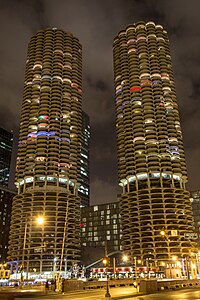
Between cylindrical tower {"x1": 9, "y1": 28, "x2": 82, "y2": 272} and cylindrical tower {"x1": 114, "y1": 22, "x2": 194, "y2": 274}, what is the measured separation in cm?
2489

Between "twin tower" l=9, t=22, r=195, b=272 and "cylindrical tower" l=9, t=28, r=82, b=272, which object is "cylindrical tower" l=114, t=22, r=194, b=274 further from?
"cylindrical tower" l=9, t=28, r=82, b=272

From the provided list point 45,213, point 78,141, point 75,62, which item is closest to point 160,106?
point 78,141

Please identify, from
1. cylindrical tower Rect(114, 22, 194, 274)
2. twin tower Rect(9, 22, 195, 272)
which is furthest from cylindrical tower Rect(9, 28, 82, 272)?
cylindrical tower Rect(114, 22, 194, 274)

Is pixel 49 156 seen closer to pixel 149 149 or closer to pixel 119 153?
pixel 119 153

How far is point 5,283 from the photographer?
86625 millimetres

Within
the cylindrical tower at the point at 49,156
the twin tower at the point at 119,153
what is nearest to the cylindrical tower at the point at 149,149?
the twin tower at the point at 119,153

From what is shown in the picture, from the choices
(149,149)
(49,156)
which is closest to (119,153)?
(149,149)

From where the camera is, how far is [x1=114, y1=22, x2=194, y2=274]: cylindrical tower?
145500 mm

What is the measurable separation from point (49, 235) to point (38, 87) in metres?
81.4

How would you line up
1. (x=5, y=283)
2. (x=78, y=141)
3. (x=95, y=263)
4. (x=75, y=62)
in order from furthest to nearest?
(x=75, y=62)
(x=78, y=141)
(x=95, y=263)
(x=5, y=283)

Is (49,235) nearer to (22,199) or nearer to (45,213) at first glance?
(45,213)

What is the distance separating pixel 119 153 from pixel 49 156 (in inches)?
1431

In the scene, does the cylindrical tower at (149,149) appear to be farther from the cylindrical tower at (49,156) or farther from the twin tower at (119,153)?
the cylindrical tower at (49,156)

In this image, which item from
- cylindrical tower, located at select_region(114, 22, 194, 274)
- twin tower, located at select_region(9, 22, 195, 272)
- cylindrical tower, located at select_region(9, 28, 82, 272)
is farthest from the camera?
cylindrical tower, located at select_region(9, 28, 82, 272)
